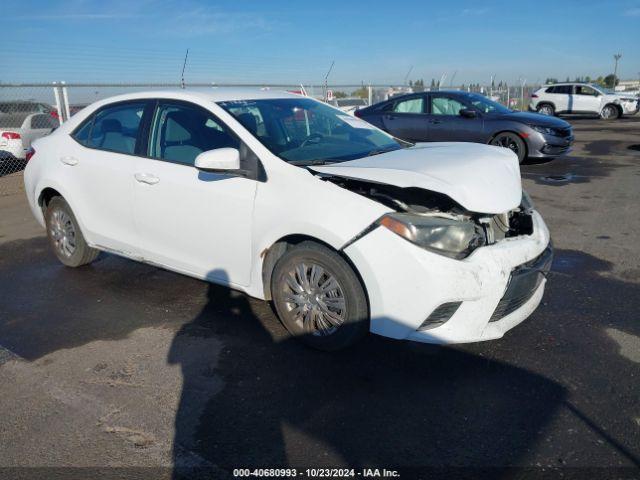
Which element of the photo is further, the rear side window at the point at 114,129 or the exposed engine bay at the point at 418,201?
the rear side window at the point at 114,129

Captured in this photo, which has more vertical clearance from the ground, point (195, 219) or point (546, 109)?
point (546, 109)

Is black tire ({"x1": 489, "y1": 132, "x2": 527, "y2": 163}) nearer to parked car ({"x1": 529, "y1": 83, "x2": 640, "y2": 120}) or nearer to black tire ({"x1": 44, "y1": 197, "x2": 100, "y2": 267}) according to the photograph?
black tire ({"x1": 44, "y1": 197, "x2": 100, "y2": 267})

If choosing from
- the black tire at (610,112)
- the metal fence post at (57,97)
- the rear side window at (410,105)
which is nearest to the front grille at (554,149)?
the rear side window at (410,105)

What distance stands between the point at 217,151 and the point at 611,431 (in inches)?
108

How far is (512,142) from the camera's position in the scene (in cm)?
1051

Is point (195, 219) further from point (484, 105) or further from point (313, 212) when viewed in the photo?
point (484, 105)

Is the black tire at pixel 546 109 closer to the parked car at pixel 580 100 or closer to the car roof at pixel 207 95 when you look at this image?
the parked car at pixel 580 100

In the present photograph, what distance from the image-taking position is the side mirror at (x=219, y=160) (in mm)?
3393

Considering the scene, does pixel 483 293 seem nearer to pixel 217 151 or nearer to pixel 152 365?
pixel 217 151

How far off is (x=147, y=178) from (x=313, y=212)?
1593 mm

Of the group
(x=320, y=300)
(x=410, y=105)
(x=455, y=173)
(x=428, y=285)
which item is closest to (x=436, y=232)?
(x=428, y=285)

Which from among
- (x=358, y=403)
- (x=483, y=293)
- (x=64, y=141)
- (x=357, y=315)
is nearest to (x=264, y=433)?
(x=358, y=403)

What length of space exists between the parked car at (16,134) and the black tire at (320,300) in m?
9.41

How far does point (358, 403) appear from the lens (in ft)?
9.48
